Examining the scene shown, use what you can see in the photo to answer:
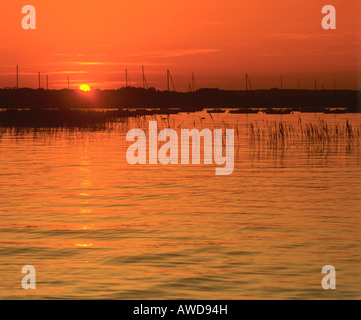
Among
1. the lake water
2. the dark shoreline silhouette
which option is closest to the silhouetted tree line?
the dark shoreline silhouette

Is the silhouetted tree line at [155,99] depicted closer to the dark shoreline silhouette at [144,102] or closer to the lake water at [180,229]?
the dark shoreline silhouette at [144,102]

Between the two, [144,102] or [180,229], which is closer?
[180,229]

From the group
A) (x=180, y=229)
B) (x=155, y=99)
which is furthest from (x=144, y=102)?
(x=180, y=229)

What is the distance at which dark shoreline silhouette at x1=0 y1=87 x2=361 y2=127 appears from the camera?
97.0 meters

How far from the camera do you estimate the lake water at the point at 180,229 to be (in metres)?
11.8

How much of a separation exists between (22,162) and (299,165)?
13.9m

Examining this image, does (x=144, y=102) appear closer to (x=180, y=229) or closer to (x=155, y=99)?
(x=155, y=99)

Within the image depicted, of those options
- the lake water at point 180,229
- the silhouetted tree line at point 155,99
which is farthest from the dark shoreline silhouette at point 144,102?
the lake water at point 180,229

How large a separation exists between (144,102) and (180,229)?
129444mm

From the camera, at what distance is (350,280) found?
12008mm

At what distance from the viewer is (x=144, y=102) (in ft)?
475

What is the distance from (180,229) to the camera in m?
16.5

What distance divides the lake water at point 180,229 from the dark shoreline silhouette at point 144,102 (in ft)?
171

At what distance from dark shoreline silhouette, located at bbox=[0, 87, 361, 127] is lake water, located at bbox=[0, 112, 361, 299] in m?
52.2
